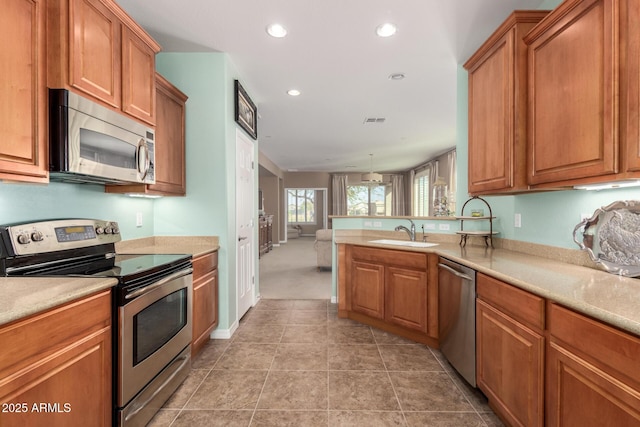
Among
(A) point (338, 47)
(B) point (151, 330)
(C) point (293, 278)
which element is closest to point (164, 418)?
(B) point (151, 330)

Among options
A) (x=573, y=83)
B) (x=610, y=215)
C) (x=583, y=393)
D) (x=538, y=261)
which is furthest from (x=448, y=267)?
(x=573, y=83)

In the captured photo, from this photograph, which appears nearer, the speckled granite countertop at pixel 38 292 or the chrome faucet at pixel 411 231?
the speckled granite countertop at pixel 38 292

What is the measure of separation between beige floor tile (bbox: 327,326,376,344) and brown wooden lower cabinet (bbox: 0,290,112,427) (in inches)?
72.8

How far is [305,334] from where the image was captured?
2.94 metres

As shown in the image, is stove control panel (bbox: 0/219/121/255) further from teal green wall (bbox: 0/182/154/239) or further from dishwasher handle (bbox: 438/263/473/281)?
dishwasher handle (bbox: 438/263/473/281)

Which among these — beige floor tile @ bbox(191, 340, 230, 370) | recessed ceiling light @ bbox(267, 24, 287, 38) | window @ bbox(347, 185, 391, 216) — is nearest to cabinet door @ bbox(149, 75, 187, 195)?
recessed ceiling light @ bbox(267, 24, 287, 38)

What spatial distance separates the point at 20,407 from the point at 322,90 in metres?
3.63

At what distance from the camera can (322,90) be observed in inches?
146

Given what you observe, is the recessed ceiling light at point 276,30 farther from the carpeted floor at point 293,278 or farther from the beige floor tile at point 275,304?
the carpeted floor at point 293,278

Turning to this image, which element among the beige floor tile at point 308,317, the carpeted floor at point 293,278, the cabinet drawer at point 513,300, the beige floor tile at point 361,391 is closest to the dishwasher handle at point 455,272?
the cabinet drawer at point 513,300

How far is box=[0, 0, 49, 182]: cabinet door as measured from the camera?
126 centimetres

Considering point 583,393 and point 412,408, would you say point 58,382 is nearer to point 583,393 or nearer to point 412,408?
point 412,408

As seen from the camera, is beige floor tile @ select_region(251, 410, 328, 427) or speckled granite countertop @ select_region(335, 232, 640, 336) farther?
beige floor tile @ select_region(251, 410, 328, 427)

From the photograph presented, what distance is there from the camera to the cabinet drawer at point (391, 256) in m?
2.66
